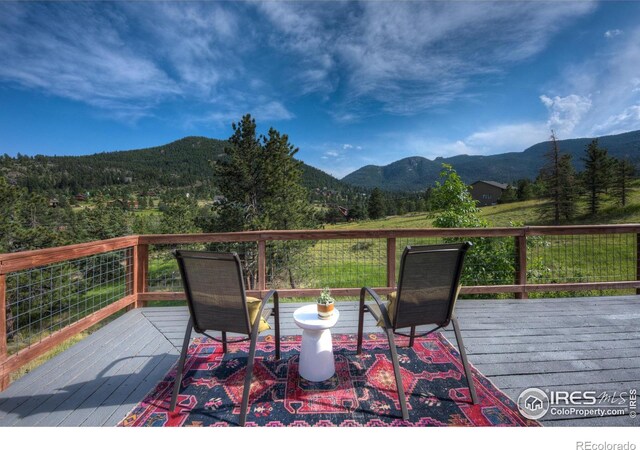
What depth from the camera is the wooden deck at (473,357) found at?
6.11 ft

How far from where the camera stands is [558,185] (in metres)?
24.1

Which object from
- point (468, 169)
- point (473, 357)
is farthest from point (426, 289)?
point (468, 169)

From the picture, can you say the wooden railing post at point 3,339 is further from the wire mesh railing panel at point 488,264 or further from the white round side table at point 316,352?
the wire mesh railing panel at point 488,264

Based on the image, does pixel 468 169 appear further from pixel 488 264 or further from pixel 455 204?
pixel 488 264

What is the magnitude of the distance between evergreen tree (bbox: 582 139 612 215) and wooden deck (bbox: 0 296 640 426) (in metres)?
28.7

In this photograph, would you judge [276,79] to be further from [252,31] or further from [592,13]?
[592,13]

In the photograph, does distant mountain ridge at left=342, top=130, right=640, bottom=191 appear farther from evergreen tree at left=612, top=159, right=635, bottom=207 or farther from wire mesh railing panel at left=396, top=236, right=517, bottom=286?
wire mesh railing panel at left=396, top=236, right=517, bottom=286

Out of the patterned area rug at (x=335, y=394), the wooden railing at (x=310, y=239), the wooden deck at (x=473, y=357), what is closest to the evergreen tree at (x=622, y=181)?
the wooden railing at (x=310, y=239)

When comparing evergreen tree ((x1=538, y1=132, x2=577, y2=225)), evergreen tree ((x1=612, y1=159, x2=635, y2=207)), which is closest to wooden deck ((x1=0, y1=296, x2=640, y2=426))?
evergreen tree ((x1=538, y1=132, x2=577, y2=225))

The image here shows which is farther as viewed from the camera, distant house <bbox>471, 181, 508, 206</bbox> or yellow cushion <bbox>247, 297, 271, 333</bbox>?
distant house <bbox>471, 181, 508, 206</bbox>

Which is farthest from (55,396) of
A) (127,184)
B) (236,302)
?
(127,184)

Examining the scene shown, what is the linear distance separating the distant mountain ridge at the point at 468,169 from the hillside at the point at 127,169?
68985 millimetres

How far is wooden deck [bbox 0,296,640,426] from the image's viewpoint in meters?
1.86

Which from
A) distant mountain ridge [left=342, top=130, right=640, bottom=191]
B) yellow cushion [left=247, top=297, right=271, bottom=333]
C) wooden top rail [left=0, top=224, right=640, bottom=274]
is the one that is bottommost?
yellow cushion [left=247, top=297, right=271, bottom=333]
